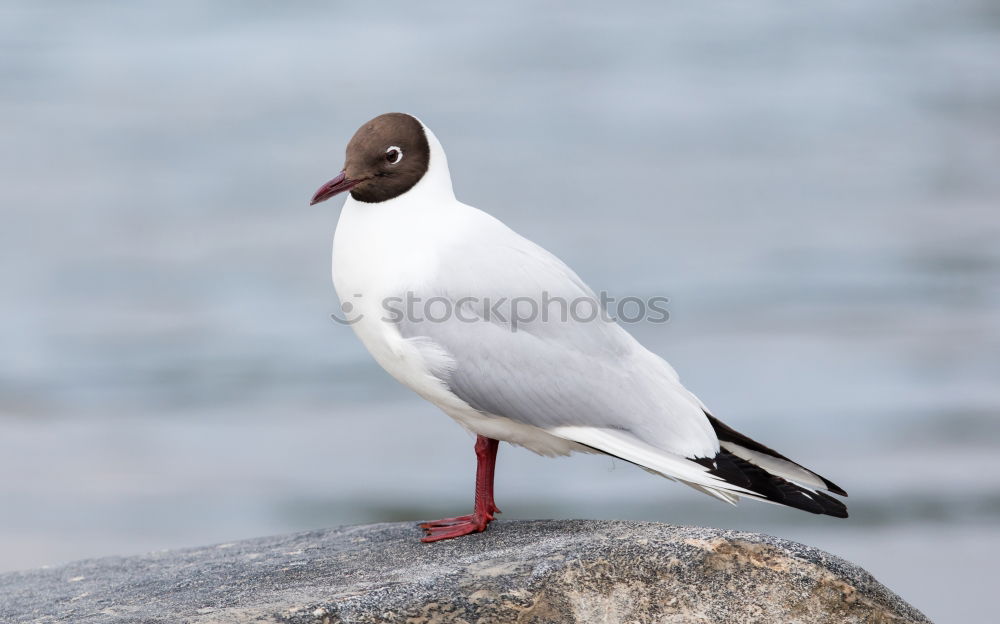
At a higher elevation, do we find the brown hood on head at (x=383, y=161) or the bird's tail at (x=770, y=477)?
the brown hood on head at (x=383, y=161)

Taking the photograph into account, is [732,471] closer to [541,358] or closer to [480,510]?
[541,358]

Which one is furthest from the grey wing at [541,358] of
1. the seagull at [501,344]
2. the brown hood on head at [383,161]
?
the brown hood on head at [383,161]

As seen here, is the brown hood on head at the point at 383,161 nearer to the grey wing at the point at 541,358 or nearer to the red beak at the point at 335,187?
the red beak at the point at 335,187

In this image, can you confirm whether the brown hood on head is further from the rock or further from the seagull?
the rock

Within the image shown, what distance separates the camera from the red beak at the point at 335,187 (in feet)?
14.3

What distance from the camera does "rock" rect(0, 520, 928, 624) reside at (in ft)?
11.4

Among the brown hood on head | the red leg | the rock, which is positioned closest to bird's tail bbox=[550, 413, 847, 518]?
the rock

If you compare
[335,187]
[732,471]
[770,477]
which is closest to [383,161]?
[335,187]

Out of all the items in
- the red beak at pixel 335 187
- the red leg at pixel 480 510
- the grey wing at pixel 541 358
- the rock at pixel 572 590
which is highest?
the red beak at pixel 335 187

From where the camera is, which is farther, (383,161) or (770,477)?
(383,161)

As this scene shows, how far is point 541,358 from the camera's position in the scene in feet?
13.9

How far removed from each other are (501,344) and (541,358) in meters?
0.14

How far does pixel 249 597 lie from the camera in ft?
12.1

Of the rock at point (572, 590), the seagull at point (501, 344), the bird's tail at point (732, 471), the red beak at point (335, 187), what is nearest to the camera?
the rock at point (572, 590)
